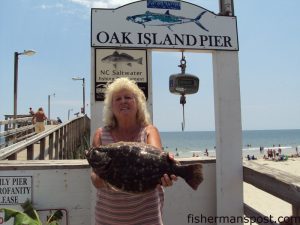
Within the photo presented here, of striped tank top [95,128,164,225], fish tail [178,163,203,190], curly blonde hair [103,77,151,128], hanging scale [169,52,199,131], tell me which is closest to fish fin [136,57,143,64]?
hanging scale [169,52,199,131]

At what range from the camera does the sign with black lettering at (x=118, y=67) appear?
15.5ft

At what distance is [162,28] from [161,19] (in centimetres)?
12

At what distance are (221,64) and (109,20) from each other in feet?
4.68

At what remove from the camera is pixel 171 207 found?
4840 millimetres

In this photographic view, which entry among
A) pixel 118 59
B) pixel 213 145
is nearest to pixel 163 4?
pixel 118 59

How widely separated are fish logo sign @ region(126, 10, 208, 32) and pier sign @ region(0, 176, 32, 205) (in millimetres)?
2198

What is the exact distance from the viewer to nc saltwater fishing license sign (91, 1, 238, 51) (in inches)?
187

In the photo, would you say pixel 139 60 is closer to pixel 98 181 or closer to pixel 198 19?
pixel 198 19

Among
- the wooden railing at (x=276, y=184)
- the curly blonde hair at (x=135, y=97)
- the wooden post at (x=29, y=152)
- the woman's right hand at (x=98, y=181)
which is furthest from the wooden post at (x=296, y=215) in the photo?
the wooden post at (x=29, y=152)

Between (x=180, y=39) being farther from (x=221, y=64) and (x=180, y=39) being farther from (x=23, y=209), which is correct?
(x=23, y=209)

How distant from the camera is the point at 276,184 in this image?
3.65 m

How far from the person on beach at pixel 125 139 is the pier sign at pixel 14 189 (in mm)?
1630

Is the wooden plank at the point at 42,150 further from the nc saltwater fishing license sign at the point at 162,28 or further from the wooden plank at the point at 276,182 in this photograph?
the wooden plank at the point at 276,182

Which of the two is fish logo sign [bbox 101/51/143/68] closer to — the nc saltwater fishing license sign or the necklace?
the nc saltwater fishing license sign
